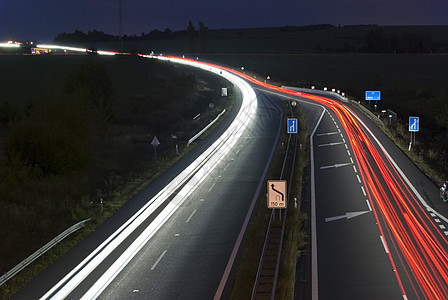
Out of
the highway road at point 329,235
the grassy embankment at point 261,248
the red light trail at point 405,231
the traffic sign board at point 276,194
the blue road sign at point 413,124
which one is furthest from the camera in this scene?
the blue road sign at point 413,124

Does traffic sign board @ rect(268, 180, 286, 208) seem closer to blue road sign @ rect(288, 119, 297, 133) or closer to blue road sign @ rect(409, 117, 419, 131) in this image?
blue road sign @ rect(288, 119, 297, 133)

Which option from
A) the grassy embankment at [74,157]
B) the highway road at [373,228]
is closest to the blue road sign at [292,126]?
the highway road at [373,228]

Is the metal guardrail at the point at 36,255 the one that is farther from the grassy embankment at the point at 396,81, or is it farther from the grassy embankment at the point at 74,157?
the grassy embankment at the point at 396,81

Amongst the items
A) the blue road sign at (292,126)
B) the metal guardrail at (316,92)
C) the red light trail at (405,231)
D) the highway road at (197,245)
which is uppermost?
the metal guardrail at (316,92)

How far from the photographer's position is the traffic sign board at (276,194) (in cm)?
2183

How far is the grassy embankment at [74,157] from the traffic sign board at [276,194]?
7.49 metres

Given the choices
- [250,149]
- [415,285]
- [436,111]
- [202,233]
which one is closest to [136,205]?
[202,233]

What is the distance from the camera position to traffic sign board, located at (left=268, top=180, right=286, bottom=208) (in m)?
21.8

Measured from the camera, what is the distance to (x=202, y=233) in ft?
76.6

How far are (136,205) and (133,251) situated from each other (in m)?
6.53

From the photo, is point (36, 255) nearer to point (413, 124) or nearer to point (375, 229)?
point (375, 229)

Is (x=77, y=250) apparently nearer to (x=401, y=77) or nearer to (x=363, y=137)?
(x=363, y=137)

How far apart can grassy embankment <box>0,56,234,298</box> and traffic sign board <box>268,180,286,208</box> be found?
7.49 metres

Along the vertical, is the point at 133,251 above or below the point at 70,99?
below
